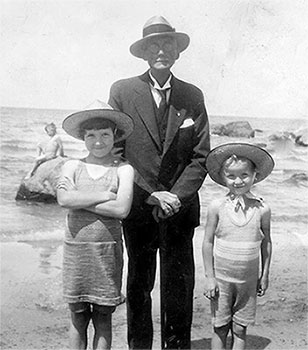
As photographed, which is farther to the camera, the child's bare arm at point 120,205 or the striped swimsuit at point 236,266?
the striped swimsuit at point 236,266

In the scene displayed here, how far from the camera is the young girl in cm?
309

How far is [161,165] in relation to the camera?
3510mm

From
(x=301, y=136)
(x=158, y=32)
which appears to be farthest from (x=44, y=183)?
(x=158, y=32)

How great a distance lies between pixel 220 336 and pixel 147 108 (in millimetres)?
1361

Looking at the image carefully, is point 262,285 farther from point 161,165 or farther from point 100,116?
point 100,116

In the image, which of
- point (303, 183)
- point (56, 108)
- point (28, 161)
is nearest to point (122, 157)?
point (56, 108)

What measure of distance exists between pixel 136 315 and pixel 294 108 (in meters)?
2.75

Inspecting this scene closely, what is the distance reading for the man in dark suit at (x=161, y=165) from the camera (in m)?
3.46

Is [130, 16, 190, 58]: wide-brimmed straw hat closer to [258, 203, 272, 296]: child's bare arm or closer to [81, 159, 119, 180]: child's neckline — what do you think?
[81, 159, 119, 180]: child's neckline

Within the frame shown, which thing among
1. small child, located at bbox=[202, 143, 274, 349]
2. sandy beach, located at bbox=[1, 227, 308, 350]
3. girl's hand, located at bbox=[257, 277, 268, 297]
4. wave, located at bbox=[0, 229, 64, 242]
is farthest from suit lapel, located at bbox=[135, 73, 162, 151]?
Answer: wave, located at bbox=[0, 229, 64, 242]

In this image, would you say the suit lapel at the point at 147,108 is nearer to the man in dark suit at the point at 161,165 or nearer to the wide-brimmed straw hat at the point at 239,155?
the man in dark suit at the point at 161,165

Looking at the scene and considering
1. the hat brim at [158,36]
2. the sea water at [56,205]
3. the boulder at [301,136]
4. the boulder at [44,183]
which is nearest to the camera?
the hat brim at [158,36]

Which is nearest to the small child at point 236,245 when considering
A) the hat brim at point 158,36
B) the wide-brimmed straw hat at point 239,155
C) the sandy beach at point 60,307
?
the wide-brimmed straw hat at point 239,155

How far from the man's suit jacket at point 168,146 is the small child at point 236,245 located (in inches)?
9.8
